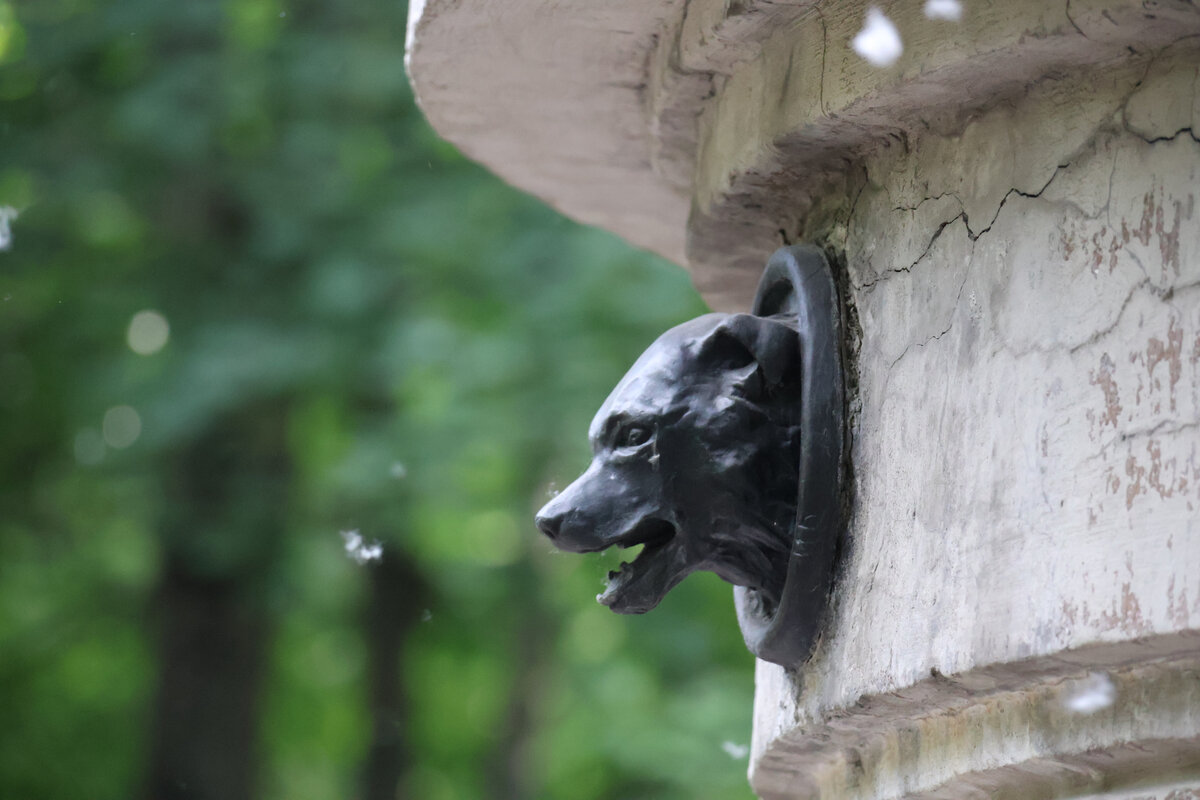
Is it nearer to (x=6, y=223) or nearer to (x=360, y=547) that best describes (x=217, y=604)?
(x=360, y=547)

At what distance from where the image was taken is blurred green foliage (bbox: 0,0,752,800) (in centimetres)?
438

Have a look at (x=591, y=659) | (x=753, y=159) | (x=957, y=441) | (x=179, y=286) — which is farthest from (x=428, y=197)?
(x=957, y=441)

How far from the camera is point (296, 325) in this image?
15.1 ft

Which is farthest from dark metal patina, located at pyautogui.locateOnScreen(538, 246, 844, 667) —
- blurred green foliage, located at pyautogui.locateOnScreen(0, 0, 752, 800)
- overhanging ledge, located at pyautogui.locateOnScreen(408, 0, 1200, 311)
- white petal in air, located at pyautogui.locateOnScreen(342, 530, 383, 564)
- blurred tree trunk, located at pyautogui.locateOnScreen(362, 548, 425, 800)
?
blurred tree trunk, located at pyautogui.locateOnScreen(362, 548, 425, 800)

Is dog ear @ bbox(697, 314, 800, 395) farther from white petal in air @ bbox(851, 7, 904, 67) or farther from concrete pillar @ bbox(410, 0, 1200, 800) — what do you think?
white petal in air @ bbox(851, 7, 904, 67)

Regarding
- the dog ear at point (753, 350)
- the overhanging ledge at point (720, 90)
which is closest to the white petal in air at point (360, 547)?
the overhanging ledge at point (720, 90)

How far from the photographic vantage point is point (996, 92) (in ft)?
3.90

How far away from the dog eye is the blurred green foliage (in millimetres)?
2938

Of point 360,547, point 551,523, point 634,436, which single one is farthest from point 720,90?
point 360,547

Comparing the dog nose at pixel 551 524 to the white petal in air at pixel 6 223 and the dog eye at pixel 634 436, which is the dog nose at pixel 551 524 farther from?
the white petal in air at pixel 6 223

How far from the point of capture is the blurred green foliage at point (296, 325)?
4.38 metres

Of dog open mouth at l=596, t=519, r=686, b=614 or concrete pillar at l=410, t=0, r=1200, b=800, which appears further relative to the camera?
dog open mouth at l=596, t=519, r=686, b=614

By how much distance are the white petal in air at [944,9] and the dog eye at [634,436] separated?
0.48 metres

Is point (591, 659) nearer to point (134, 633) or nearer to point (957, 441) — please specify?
point (134, 633)
